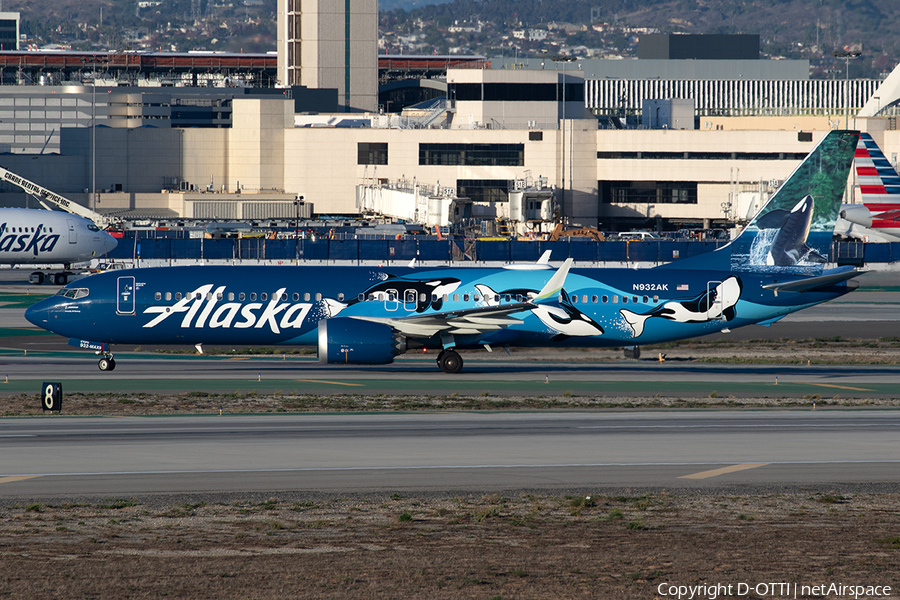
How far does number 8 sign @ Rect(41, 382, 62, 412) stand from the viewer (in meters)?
36.4

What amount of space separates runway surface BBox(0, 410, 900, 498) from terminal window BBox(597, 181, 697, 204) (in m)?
106

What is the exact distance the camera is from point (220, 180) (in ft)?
542

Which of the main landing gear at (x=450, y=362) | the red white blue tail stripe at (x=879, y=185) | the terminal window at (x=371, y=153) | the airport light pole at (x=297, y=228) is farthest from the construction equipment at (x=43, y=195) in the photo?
the main landing gear at (x=450, y=362)

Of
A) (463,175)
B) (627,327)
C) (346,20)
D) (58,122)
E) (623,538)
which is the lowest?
(623,538)

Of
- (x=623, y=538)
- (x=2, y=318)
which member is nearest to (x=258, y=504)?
(x=623, y=538)

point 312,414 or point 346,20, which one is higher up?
point 346,20

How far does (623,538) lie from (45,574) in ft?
36.5

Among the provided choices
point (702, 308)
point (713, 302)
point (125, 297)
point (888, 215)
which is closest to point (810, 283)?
point (713, 302)

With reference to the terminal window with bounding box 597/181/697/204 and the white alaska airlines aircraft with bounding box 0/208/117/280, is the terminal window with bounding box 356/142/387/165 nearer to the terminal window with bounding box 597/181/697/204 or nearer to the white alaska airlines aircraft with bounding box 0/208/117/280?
the terminal window with bounding box 597/181/697/204

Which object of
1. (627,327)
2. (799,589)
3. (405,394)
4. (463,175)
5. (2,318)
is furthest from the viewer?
(463,175)

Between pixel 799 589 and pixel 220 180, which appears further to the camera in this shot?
pixel 220 180

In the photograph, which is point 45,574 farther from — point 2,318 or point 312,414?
point 2,318

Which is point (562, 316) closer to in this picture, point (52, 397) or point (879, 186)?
point (52, 397)

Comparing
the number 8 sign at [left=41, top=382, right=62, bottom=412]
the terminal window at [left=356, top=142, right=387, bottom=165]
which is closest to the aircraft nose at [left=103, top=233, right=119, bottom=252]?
the terminal window at [left=356, top=142, right=387, bottom=165]
